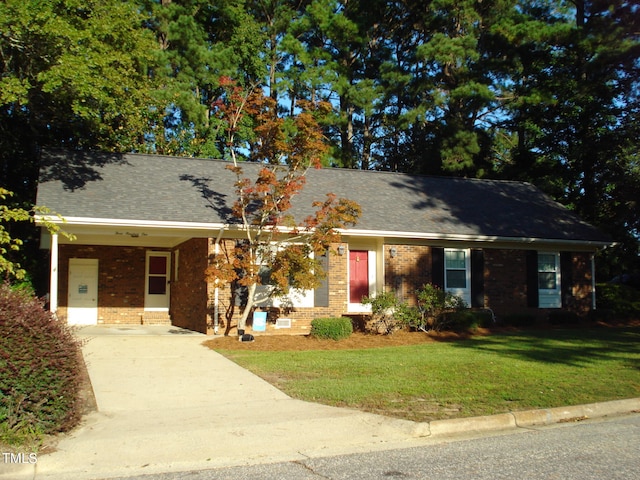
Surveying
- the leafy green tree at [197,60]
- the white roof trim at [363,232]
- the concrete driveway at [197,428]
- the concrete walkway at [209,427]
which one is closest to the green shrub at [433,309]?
the white roof trim at [363,232]

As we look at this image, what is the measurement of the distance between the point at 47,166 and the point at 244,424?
12.7 meters

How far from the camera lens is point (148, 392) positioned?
917cm

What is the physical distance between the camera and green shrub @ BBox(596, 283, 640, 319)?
68.2 ft

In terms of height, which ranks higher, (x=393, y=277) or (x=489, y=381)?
(x=393, y=277)

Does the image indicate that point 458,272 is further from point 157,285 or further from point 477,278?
point 157,285

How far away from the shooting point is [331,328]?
589 inches

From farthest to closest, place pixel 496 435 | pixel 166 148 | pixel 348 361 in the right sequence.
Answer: pixel 166 148 < pixel 348 361 < pixel 496 435

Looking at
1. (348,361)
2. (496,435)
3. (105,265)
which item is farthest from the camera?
(105,265)

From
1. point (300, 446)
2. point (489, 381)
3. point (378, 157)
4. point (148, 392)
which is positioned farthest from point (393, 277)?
point (378, 157)

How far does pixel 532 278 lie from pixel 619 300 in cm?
443

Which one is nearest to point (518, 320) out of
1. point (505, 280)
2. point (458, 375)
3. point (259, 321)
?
point (505, 280)

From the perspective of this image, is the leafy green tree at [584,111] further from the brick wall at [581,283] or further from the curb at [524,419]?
the curb at [524,419]

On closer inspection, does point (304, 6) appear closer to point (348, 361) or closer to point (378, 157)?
point (378, 157)

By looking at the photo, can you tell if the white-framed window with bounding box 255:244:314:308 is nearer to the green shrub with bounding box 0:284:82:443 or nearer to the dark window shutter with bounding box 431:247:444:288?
the dark window shutter with bounding box 431:247:444:288
